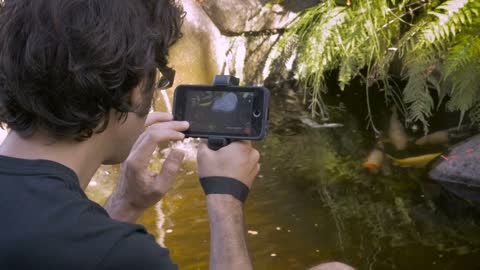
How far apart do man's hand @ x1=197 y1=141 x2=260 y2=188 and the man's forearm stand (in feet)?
0.17

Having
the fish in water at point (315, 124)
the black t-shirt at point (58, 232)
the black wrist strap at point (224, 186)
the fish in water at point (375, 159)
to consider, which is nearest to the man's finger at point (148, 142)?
the black wrist strap at point (224, 186)

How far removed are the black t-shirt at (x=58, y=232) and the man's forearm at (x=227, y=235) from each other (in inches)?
13.8

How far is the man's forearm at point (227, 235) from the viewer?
1.46 meters

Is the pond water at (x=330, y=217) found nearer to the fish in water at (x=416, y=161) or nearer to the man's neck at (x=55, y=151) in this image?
the fish in water at (x=416, y=161)

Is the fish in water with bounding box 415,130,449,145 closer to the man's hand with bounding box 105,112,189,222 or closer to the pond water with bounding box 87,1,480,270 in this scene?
the pond water with bounding box 87,1,480,270

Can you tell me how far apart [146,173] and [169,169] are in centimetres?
7

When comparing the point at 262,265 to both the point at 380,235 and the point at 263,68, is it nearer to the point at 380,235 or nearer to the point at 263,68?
the point at 380,235

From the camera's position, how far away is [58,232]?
3.35 feet

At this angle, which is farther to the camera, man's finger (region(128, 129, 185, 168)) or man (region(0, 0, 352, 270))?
man's finger (region(128, 129, 185, 168))

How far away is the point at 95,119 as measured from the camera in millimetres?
1221

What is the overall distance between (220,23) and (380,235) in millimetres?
3312

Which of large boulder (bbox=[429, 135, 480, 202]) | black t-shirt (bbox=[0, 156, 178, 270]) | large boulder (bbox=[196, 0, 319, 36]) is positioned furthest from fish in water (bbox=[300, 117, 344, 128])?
black t-shirt (bbox=[0, 156, 178, 270])

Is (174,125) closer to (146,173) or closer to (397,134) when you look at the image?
(146,173)

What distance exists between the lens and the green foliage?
4199mm
